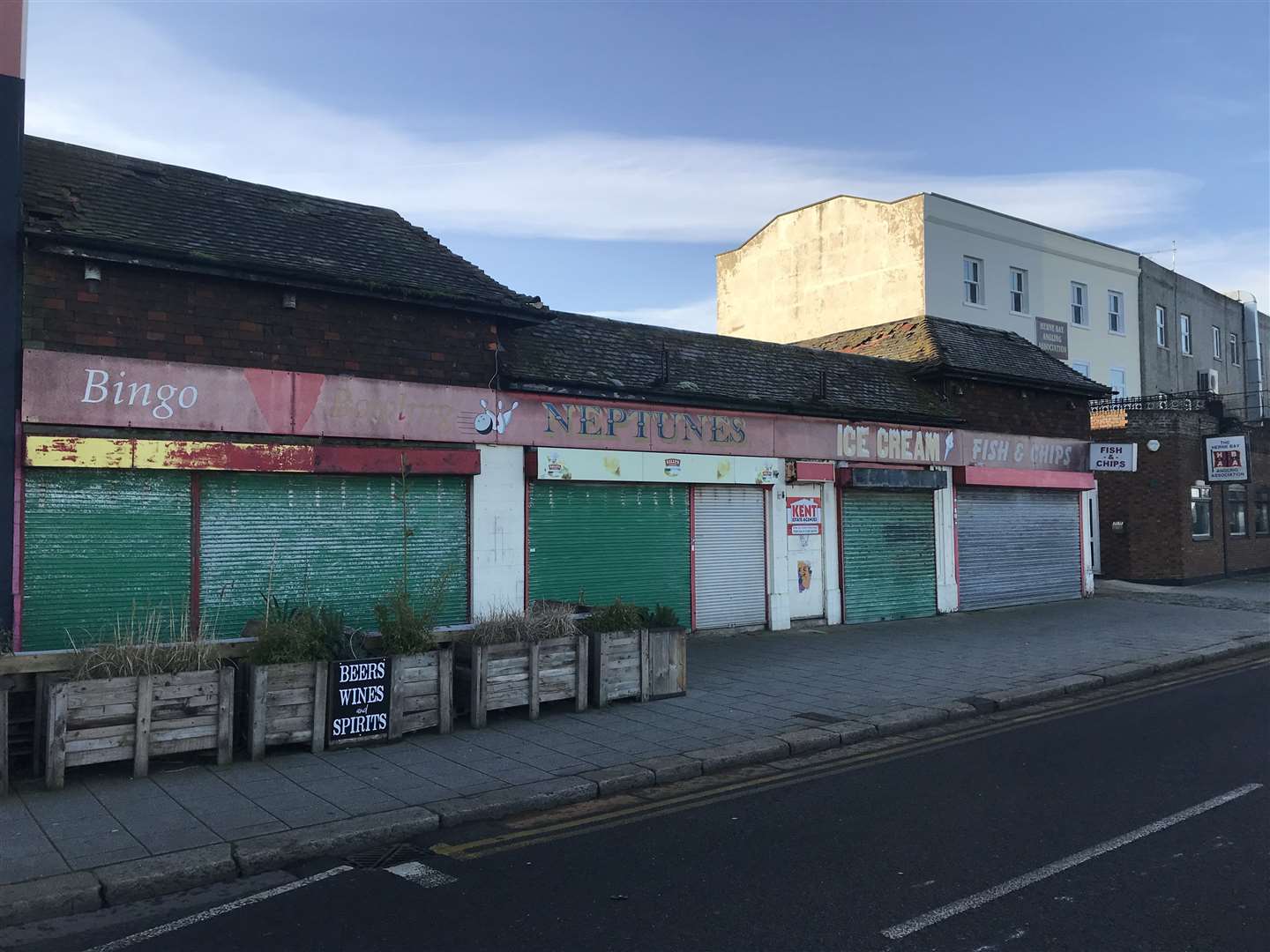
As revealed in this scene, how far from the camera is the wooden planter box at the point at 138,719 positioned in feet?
22.6

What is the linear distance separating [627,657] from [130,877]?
17.9 ft

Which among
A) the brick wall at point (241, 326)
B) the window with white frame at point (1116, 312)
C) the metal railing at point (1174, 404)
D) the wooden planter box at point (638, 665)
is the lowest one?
the wooden planter box at point (638, 665)

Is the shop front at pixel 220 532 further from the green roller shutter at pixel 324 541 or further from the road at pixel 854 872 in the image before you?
the road at pixel 854 872

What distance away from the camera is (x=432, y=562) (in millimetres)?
12328

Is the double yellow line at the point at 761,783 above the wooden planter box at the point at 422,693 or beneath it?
beneath

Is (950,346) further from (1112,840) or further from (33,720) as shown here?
(33,720)

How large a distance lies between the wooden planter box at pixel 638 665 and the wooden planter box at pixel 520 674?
0.19 metres

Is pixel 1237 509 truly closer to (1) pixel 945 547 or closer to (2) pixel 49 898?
(1) pixel 945 547

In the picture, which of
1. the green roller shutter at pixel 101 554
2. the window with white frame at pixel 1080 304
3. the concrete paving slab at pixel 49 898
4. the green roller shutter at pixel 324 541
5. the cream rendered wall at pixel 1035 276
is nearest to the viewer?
the concrete paving slab at pixel 49 898

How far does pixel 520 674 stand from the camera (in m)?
9.23

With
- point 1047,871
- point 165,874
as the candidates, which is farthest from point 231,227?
point 1047,871

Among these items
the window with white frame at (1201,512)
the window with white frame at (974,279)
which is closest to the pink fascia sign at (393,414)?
the window with white frame at (1201,512)

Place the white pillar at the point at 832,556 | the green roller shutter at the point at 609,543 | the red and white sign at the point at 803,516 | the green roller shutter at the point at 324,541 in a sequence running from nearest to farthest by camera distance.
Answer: the green roller shutter at the point at 324,541, the green roller shutter at the point at 609,543, the red and white sign at the point at 803,516, the white pillar at the point at 832,556

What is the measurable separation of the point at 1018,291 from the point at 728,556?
2037cm
